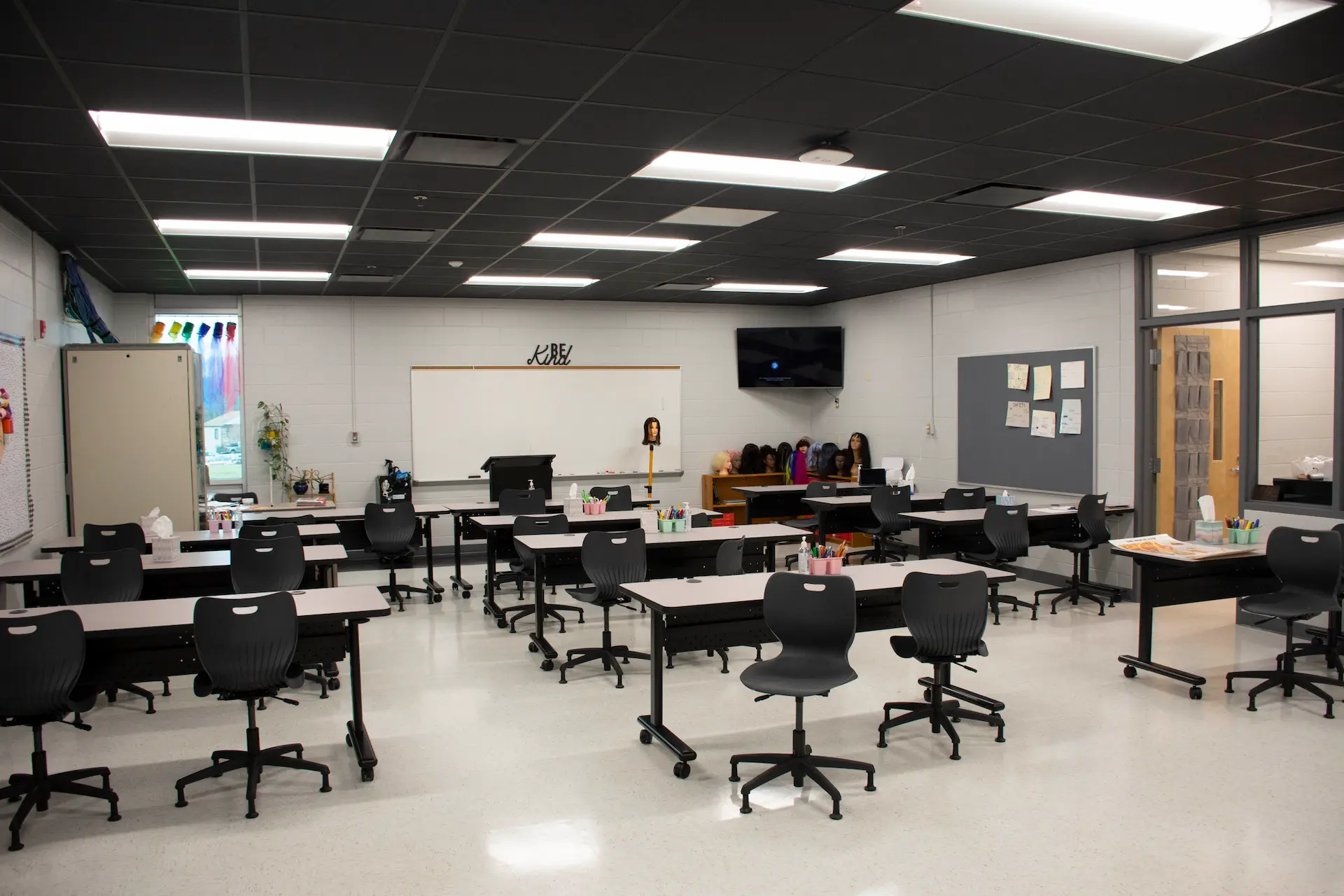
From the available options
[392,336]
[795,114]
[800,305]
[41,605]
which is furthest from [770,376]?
[41,605]

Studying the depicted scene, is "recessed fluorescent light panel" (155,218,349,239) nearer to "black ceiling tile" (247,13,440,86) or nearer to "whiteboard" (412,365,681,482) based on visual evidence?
"black ceiling tile" (247,13,440,86)

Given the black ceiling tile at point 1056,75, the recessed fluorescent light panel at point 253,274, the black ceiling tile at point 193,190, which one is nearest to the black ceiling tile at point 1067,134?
the black ceiling tile at point 1056,75

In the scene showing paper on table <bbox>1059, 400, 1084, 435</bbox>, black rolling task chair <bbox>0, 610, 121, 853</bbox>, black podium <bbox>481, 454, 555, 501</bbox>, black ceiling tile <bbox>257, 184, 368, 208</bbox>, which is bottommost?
black rolling task chair <bbox>0, 610, 121, 853</bbox>

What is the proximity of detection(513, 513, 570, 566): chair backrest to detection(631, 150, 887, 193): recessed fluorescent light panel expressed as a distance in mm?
2689

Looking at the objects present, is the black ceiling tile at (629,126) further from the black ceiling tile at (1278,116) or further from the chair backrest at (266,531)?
the chair backrest at (266,531)

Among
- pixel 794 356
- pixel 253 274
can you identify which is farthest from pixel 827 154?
pixel 794 356

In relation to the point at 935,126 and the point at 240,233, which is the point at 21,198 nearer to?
the point at 240,233

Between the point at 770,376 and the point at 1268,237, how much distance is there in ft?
18.6

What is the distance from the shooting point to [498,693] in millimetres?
5309

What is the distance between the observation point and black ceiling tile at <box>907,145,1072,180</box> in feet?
15.5

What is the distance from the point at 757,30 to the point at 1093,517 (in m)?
5.63

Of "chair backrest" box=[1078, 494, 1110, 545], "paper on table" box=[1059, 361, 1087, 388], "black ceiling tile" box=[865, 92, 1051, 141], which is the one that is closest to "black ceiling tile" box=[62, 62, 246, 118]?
"black ceiling tile" box=[865, 92, 1051, 141]

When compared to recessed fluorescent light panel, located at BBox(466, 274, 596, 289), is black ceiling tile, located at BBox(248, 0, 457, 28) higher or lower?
lower

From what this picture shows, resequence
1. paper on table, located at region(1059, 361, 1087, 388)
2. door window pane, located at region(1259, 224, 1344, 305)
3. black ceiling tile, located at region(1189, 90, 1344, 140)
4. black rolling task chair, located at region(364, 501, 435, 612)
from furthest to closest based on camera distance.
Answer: paper on table, located at region(1059, 361, 1087, 388)
black rolling task chair, located at region(364, 501, 435, 612)
door window pane, located at region(1259, 224, 1344, 305)
black ceiling tile, located at region(1189, 90, 1344, 140)
